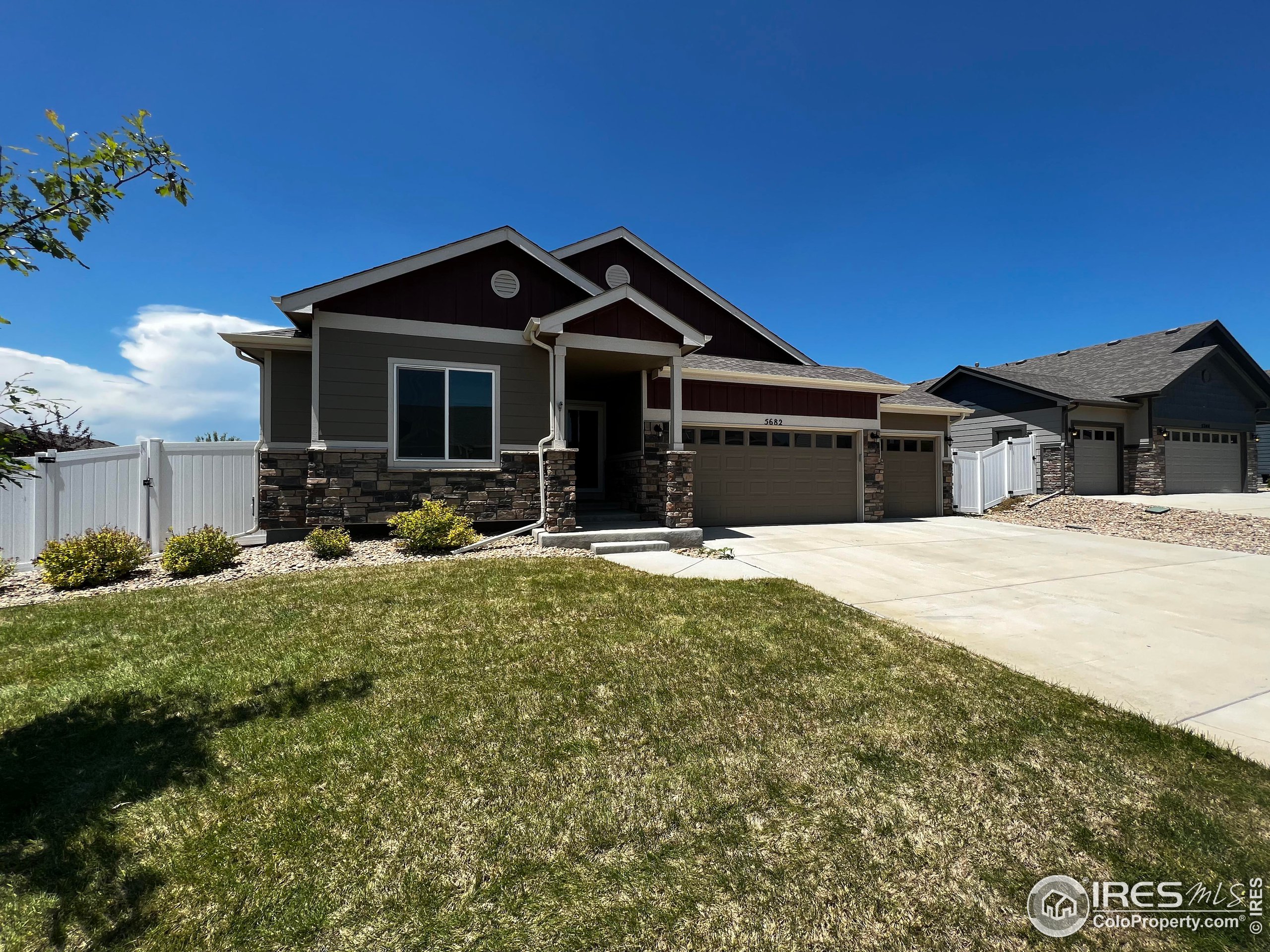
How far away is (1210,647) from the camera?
14.8ft

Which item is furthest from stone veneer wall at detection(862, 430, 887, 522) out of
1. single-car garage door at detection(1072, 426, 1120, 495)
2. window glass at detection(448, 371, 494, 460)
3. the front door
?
window glass at detection(448, 371, 494, 460)

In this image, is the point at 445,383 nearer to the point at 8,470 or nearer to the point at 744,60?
the point at 8,470

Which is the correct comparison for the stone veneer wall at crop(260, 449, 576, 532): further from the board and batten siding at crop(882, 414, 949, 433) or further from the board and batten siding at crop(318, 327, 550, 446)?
the board and batten siding at crop(882, 414, 949, 433)

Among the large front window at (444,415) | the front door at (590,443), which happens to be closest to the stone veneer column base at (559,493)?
the large front window at (444,415)

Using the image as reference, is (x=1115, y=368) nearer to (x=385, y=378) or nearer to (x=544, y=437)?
(x=544, y=437)

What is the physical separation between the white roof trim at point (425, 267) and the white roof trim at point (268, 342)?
1.72ft

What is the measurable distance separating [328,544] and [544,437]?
3.94 metres

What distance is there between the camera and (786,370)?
13375 mm

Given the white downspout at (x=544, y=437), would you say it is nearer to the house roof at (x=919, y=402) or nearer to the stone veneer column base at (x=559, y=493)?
the stone veneer column base at (x=559, y=493)

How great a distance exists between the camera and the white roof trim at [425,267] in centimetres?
854

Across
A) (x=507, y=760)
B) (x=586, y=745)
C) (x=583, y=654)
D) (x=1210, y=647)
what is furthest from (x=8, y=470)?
(x=1210, y=647)

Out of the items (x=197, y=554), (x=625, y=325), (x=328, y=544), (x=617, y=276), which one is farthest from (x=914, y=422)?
(x=197, y=554)

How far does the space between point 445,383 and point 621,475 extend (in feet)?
14.3

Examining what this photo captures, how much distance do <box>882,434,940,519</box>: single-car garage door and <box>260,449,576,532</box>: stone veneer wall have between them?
992 centimetres
